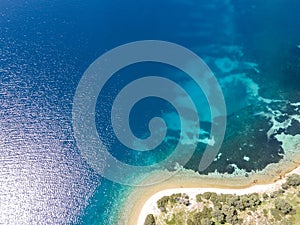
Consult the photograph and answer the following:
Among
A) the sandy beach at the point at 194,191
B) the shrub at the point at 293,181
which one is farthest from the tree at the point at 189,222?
the shrub at the point at 293,181

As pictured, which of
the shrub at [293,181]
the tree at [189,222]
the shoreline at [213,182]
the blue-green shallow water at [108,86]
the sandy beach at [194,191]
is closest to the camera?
the tree at [189,222]

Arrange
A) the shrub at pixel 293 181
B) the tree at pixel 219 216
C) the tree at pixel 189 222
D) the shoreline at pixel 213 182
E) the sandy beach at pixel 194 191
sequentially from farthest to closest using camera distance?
the shoreline at pixel 213 182, the shrub at pixel 293 181, the sandy beach at pixel 194 191, the tree at pixel 189 222, the tree at pixel 219 216

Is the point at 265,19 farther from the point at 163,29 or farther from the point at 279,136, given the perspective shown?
the point at 279,136

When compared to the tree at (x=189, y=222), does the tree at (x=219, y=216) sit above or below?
above

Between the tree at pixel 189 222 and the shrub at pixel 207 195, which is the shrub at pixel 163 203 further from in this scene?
the shrub at pixel 207 195

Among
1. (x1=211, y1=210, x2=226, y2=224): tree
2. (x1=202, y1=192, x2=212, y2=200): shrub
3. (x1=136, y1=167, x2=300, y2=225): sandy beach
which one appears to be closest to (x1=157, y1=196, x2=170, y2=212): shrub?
(x1=136, y1=167, x2=300, y2=225): sandy beach

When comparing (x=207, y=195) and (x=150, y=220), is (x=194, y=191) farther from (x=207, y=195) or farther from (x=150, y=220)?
(x=150, y=220)
